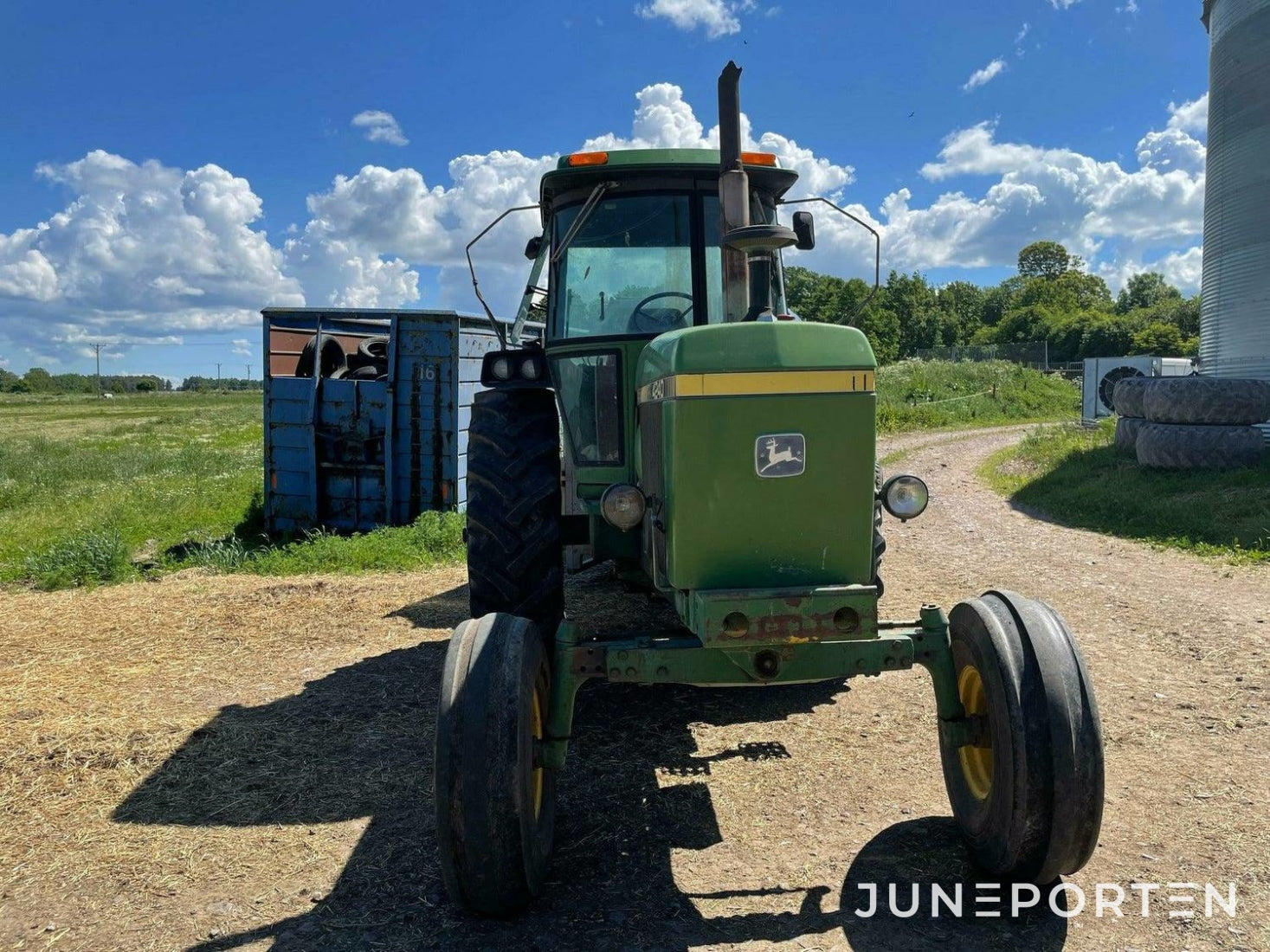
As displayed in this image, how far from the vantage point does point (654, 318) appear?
4.80 metres

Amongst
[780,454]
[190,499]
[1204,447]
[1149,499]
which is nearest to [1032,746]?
[780,454]

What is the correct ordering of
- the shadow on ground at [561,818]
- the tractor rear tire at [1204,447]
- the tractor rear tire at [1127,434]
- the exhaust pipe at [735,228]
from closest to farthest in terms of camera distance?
the shadow on ground at [561,818] < the exhaust pipe at [735,228] < the tractor rear tire at [1204,447] < the tractor rear tire at [1127,434]

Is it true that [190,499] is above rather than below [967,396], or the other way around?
below

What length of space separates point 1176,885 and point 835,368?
7.06 ft

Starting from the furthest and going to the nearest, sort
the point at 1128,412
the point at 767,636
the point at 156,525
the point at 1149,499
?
1. the point at 1128,412
2. the point at 156,525
3. the point at 1149,499
4. the point at 767,636

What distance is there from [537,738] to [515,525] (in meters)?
1.46

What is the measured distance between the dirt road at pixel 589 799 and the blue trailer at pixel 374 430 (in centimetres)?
386

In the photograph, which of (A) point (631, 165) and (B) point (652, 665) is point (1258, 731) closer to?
(B) point (652, 665)

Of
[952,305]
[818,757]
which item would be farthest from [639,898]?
[952,305]

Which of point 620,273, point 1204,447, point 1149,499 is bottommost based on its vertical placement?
point 1149,499

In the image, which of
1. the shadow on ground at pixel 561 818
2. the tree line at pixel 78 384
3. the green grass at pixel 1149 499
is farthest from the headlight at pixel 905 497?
the tree line at pixel 78 384

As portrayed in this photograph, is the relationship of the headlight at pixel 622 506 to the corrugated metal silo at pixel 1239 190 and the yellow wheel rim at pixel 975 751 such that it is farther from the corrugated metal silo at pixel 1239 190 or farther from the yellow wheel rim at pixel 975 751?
the corrugated metal silo at pixel 1239 190

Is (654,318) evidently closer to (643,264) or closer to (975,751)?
(643,264)

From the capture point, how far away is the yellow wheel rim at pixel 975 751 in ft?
11.4
